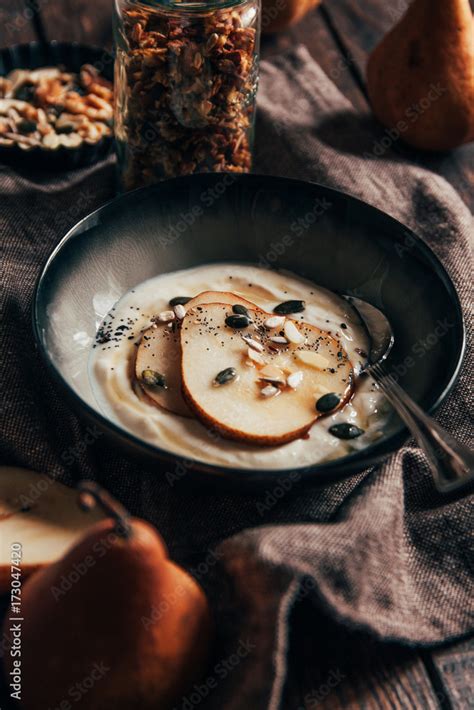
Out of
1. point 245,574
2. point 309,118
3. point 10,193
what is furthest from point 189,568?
point 309,118

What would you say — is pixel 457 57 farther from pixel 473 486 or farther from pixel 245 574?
pixel 245 574

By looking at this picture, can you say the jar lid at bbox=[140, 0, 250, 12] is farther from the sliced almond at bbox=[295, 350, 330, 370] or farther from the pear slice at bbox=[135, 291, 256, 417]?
the sliced almond at bbox=[295, 350, 330, 370]

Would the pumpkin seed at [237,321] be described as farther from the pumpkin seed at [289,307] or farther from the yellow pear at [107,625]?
the yellow pear at [107,625]

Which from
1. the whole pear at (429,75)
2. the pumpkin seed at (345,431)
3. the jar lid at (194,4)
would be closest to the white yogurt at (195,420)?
the pumpkin seed at (345,431)

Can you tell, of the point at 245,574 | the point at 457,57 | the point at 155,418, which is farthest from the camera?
the point at 457,57

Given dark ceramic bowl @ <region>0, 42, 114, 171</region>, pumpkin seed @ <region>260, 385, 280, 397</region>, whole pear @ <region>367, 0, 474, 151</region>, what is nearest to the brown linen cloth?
pumpkin seed @ <region>260, 385, 280, 397</region>

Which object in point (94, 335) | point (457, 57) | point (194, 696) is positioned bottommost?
point (194, 696)

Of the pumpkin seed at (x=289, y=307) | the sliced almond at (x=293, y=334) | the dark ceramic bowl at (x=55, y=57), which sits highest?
the dark ceramic bowl at (x=55, y=57)
